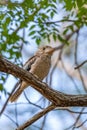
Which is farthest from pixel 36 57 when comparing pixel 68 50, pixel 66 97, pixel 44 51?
pixel 68 50

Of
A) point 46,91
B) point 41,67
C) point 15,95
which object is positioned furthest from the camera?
point 41,67

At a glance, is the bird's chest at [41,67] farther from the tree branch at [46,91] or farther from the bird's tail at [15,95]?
the tree branch at [46,91]

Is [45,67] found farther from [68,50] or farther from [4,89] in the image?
[68,50]

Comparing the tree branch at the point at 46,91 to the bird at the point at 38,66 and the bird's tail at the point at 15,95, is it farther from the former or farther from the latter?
the bird's tail at the point at 15,95

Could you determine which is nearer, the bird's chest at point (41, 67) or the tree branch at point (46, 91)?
the tree branch at point (46, 91)

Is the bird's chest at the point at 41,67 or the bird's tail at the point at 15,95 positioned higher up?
the bird's chest at the point at 41,67

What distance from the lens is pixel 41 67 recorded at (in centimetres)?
522

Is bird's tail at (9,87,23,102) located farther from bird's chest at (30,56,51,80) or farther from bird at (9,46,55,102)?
bird's chest at (30,56,51,80)

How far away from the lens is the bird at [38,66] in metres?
5.10

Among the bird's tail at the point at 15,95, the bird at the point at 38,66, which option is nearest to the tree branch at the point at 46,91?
the bird at the point at 38,66

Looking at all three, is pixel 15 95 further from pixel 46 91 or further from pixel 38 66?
pixel 46 91

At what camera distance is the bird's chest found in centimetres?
515

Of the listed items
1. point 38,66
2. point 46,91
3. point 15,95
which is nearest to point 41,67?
point 38,66

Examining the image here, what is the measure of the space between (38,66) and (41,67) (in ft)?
0.15
